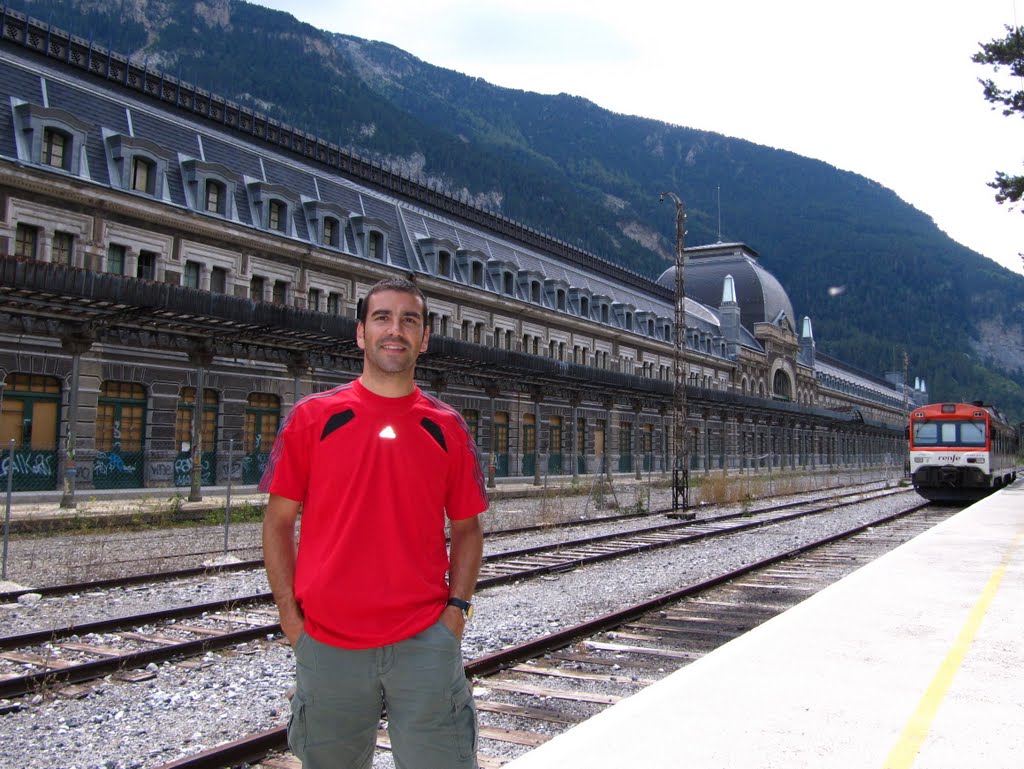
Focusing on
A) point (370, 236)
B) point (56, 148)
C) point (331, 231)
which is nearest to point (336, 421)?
point (56, 148)

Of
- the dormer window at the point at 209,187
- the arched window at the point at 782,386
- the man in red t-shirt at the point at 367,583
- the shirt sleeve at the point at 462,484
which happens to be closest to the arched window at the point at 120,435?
the dormer window at the point at 209,187

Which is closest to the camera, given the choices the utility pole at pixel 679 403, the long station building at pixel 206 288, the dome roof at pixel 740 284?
the long station building at pixel 206 288

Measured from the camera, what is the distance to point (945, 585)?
998 cm

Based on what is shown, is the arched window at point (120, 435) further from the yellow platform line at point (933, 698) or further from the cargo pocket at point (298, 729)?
the cargo pocket at point (298, 729)

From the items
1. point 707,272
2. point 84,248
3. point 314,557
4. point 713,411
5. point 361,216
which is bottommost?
point 314,557

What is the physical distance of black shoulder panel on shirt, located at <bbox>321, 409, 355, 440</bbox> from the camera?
113 inches

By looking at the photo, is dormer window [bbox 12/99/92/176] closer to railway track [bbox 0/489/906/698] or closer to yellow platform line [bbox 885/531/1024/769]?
railway track [bbox 0/489/906/698]

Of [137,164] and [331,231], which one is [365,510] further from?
[331,231]

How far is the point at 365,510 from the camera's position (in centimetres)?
281

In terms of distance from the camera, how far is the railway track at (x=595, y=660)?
526 cm

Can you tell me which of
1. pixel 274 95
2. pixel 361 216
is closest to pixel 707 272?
pixel 361 216

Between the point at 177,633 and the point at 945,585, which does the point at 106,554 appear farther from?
the point at 945,585

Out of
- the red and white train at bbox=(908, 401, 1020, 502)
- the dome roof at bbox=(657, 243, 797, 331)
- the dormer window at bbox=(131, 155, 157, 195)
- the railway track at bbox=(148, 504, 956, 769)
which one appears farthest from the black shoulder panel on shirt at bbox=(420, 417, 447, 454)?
the dome roof at bbox=(657, 243, 797, 331)

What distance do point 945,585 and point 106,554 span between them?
42.3 ft
